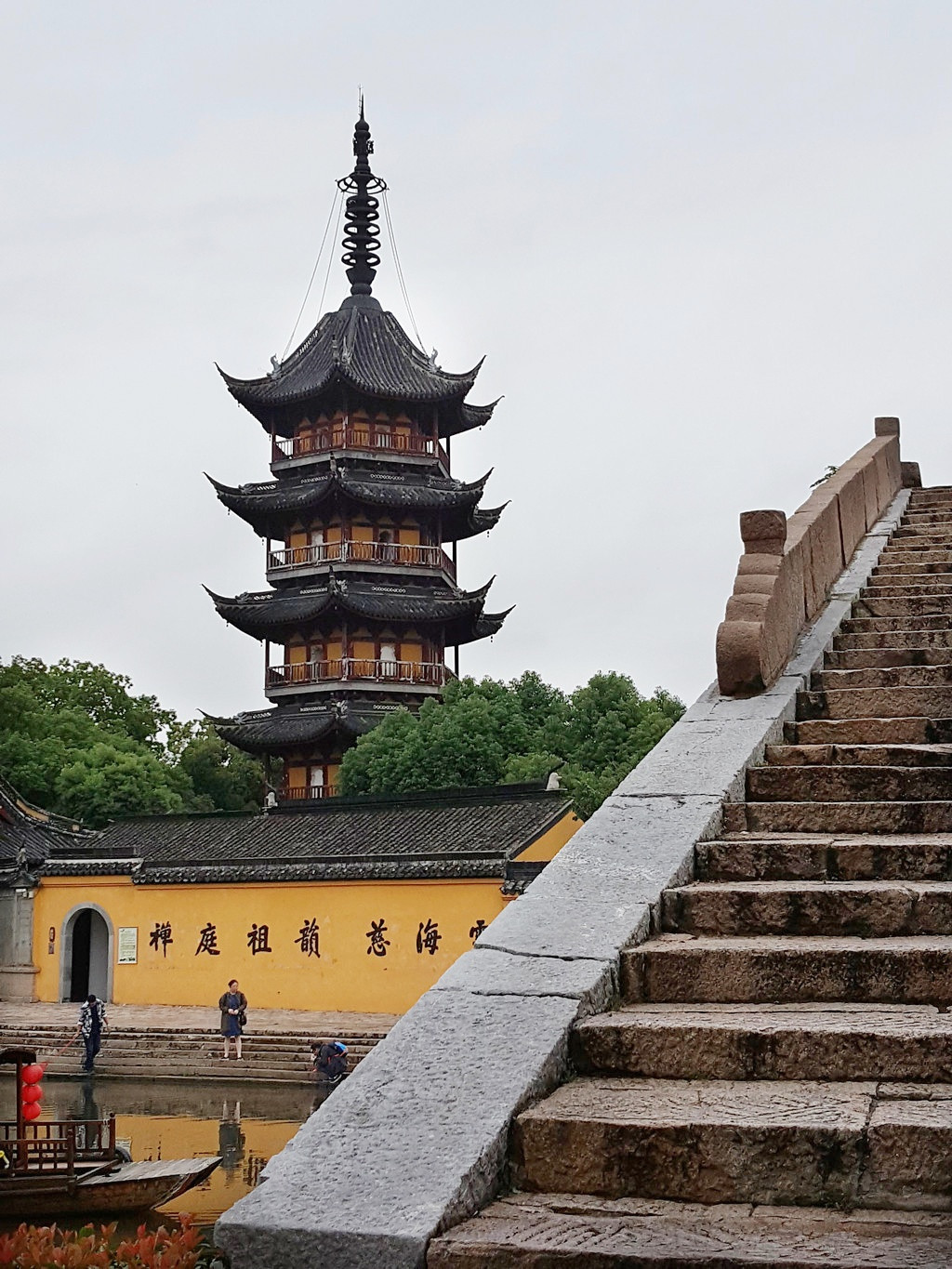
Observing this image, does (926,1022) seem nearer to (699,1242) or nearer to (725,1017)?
(725,1017)

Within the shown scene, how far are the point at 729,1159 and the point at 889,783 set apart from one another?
2129 mm

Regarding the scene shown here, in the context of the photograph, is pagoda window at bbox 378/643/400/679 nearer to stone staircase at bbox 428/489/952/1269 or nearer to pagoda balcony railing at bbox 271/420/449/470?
pagoda balcony railing at bbox 271/420/449/470

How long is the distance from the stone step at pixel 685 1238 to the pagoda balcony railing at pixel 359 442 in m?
32.9

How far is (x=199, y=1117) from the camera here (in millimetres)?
15492

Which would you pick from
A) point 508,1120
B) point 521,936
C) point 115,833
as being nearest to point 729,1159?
point 508,1120

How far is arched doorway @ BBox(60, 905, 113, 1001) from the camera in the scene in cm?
2500

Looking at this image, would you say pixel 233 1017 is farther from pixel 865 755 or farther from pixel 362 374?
pixel 362 374

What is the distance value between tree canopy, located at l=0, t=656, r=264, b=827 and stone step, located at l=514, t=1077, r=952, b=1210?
33256 millimetres

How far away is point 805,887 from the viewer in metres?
3.80

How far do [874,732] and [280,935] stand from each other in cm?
1876

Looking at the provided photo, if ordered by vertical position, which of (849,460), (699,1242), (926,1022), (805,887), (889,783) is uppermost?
(849,460)

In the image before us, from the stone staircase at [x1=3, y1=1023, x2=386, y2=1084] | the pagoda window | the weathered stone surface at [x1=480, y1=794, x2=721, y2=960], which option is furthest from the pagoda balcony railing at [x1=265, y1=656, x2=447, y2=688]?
the weathered stone surface at [x1=480, y1=794, x2=721, y2=960]

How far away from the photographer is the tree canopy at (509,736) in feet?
86.6

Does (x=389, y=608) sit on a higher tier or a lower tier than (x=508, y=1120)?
higher
